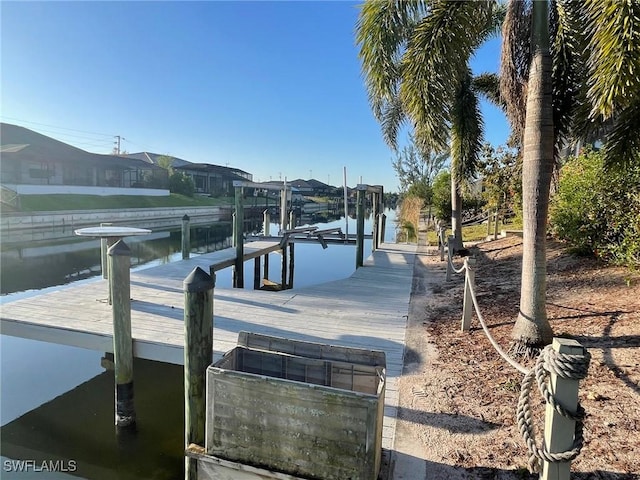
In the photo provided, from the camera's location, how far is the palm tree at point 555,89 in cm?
312

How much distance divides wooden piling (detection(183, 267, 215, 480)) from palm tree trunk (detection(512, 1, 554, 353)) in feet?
10.1

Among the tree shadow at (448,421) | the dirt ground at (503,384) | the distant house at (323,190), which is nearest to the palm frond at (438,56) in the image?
the dirt ground at (503,384)

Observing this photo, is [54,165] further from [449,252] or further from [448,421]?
[448,421]

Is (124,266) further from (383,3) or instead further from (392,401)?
(383,3)

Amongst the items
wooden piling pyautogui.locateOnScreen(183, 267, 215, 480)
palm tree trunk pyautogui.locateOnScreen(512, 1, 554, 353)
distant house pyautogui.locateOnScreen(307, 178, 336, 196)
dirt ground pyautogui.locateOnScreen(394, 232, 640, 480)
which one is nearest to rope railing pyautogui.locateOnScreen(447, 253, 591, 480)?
dirt ground pyautogui.locateOnScreen(394, 232, 640, 480)

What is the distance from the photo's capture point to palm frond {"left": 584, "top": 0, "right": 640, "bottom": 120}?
303cm

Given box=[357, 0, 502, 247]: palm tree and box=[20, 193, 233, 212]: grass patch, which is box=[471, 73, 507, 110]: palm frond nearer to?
box=[357, 0, 502, 247]: palm tree

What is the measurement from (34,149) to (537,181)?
3513cm

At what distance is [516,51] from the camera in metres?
4.43

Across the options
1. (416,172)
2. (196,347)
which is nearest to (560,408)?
(196,347)

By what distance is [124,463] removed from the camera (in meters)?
3.87

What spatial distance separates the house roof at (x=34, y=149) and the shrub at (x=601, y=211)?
32911 mm

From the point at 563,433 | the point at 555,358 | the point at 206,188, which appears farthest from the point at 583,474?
the point at 206,188

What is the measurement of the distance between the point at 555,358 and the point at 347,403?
41.7 inches
